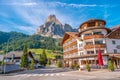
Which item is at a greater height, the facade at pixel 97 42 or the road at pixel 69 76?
the facade at pixel 97 42

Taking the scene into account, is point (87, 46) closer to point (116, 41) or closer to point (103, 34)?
point (103, 34)

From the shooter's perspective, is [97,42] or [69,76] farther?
[97,42]

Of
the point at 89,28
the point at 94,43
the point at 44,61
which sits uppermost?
the point at 89,28

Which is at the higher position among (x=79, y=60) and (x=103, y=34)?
(x=103, y=34)

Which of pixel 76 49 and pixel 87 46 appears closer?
pixel 87 46

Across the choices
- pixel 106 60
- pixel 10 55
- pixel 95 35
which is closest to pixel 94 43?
pixel 95 35

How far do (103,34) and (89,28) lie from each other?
446 cm

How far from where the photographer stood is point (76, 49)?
5497cm

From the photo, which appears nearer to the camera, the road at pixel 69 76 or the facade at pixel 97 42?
the road at pixel 69 76

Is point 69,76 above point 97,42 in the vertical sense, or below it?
below

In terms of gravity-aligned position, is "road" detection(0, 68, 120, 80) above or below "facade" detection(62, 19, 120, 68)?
below

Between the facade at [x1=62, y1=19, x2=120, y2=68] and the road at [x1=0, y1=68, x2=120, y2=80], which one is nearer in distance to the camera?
the road at [x1=0, y1=68, x2=120, y2=80]

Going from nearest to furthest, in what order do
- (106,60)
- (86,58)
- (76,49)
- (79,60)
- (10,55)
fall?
(106,60)
(86,58)
(79,60)
(76,49)
(10,55)

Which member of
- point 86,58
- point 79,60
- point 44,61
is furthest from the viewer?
point 44,61
